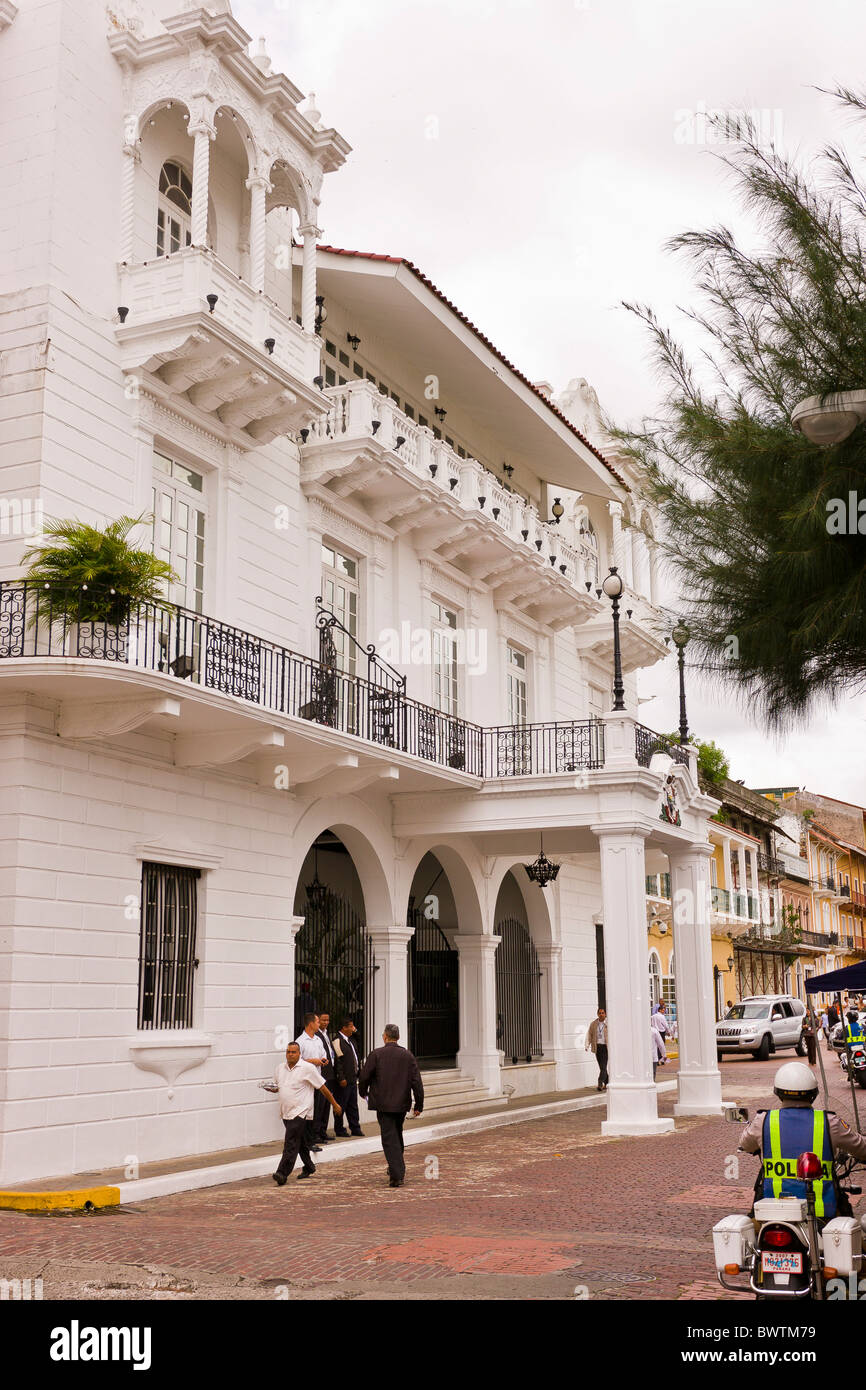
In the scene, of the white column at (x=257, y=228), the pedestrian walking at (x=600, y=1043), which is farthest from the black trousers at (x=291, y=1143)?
the pedestrian walking at (x=600, y=1043)

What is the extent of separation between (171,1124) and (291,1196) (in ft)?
6.80

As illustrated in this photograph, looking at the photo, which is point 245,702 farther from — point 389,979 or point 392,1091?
point 389,979

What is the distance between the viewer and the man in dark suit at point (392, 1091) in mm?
12773

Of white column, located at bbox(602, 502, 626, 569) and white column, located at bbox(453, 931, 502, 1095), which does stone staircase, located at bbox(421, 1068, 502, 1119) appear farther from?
white column, located at bbox(602, 502, 626, 569)

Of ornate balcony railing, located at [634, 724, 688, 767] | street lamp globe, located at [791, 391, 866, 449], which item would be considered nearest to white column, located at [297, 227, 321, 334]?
ornate balcony railing, located at [634, 724, 688, 767]

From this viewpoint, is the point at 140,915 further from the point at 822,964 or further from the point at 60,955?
the point at 822,964

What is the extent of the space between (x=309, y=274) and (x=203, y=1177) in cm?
1050

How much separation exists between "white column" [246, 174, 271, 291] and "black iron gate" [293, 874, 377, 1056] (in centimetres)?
800

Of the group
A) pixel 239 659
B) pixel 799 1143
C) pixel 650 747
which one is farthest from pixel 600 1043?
pixel 799 1143

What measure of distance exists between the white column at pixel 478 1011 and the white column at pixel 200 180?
12.0 meters

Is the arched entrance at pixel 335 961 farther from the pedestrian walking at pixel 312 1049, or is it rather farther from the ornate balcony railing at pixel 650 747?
the ornate balcony railing at pixel 650 747

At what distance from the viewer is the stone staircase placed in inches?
774

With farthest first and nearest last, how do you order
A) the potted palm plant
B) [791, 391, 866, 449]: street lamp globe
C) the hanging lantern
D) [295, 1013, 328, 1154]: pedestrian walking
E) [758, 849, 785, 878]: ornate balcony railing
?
[758, 849, 785, 878]: ornate balcony railing
the hanging lantern
[295, 1013, 328, 1154]: pedestrian walking
the potted palm plant
[791, 391, 866, 449]: street lamp globe

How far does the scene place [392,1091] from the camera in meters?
12.8
